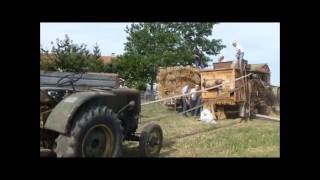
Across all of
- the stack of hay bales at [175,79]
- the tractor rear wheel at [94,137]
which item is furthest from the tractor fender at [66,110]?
the stack of hay bales at [175,79]

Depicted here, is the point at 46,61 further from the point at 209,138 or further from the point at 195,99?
the point at 195,99

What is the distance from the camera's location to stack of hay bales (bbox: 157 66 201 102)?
7.80 m

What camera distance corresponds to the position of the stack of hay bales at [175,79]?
307 inches

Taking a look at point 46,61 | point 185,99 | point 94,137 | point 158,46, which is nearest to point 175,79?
point 185,99

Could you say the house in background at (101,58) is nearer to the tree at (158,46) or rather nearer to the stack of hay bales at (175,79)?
the tree at (158,46)

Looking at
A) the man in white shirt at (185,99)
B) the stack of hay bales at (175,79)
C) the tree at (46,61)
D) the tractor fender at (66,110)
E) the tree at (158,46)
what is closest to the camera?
the tractor fender at (66,110)

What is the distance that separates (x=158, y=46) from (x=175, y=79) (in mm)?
2280

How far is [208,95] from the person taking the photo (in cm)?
881

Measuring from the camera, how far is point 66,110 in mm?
4664

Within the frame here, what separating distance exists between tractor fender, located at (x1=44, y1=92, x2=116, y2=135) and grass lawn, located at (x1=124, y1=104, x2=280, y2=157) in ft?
3.68

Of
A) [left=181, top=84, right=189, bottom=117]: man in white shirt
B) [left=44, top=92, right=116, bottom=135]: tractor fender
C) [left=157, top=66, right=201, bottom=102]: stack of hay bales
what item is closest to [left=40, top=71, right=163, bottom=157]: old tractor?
[left=44, top=92, right=116, bottom=135]: tractor fender

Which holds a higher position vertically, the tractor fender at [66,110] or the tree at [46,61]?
the tree at [46,61]

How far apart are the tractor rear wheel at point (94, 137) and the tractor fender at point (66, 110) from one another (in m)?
0.10
